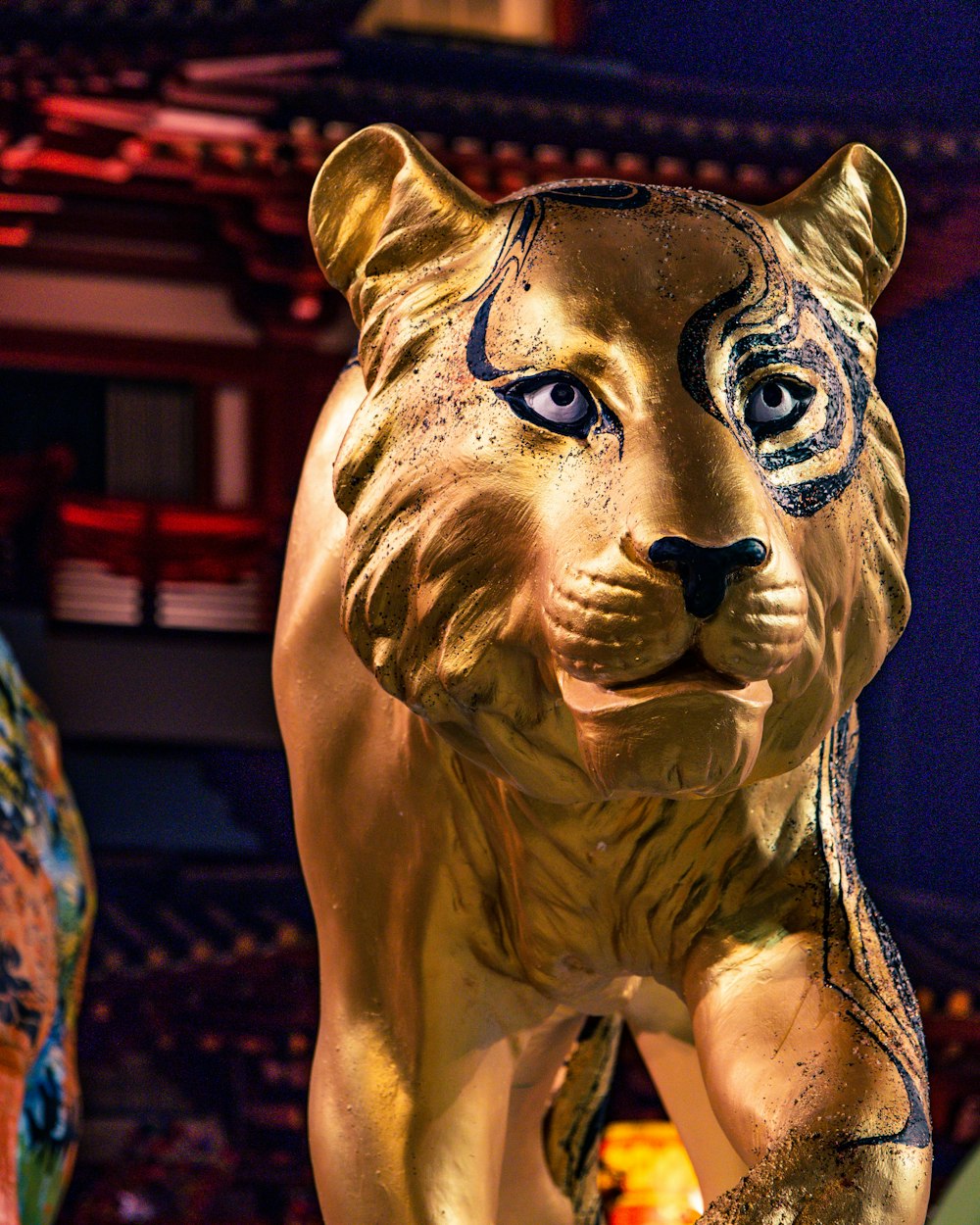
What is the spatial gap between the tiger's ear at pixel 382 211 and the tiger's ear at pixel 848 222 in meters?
0.15

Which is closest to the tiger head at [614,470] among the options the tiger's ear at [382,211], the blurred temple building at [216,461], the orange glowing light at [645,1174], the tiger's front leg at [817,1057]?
the tiger's ear at [382,211]

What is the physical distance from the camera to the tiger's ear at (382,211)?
941 mm

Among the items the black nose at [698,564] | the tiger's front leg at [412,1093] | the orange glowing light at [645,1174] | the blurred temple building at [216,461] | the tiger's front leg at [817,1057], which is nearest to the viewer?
the black nose at [698,564]

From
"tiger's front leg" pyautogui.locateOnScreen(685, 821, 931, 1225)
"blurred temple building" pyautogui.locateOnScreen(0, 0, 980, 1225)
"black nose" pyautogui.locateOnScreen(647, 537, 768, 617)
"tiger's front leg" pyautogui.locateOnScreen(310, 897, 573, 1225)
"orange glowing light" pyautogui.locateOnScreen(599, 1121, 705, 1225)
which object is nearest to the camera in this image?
"black nose" pyautogui.locateOnScreen(647, 537, 768, 617)

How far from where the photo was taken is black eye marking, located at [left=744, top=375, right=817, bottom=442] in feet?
2.87

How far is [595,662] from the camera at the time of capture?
31.5 inches

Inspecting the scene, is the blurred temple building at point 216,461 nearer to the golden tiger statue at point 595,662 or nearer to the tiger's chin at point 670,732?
the golden tiger statue at point 595,662

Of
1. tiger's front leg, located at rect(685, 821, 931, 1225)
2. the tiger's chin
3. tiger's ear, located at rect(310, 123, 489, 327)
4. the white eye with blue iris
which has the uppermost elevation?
tiger's ear, located at rect(310, 123, 489, 327)

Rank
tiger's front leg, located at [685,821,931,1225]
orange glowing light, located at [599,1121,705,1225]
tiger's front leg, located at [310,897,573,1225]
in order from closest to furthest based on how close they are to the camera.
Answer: tiger's front leg, located at [685,821,931,1225], tiger's front leg, located at [310,897,573,1225], orange glowing light, located at [599,1121,705,1225]

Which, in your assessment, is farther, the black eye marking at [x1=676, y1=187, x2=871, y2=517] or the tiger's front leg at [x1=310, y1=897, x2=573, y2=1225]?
the tiger's front leg at [x1=310, y1=897, x2=573, y2=1225]

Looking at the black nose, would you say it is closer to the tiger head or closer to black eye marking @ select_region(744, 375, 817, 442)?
the tiger head

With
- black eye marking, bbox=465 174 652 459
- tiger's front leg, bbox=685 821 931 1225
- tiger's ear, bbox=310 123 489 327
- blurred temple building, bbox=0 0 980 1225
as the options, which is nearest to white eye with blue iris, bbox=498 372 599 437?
black eye marking, bbox=465 174 652 459

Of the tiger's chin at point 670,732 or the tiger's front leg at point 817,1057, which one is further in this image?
the tiger's front leg at point 817,1057

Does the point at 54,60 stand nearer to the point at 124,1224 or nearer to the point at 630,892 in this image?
the point at 124,1224
